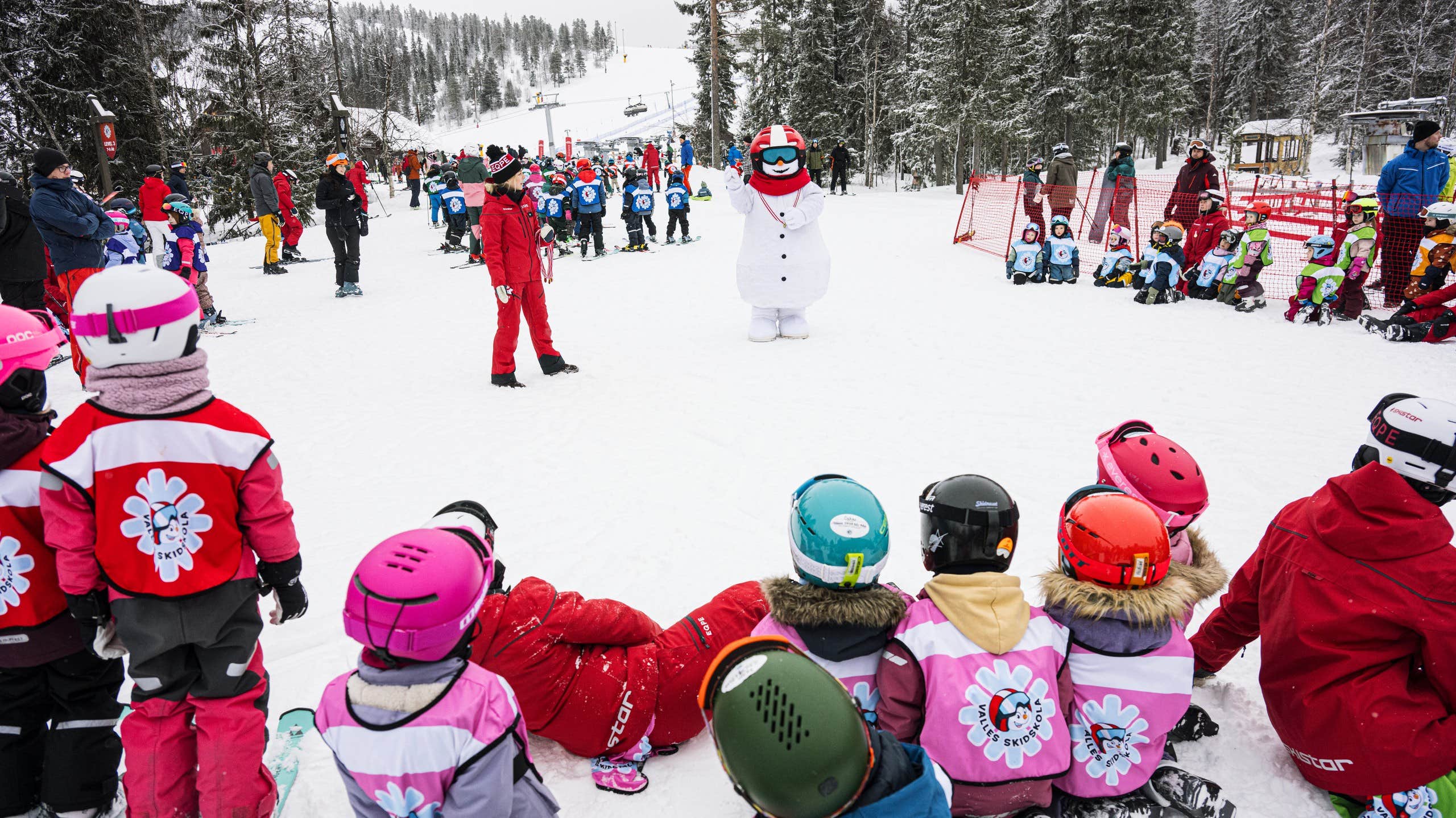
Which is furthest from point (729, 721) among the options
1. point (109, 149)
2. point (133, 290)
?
point (109, 149)

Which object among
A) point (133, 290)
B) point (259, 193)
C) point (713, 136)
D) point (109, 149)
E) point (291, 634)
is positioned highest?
point (713, 136)

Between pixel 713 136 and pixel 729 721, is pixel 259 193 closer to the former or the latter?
pixel 729 721

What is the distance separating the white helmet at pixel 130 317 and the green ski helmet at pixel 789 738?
1.68 metres

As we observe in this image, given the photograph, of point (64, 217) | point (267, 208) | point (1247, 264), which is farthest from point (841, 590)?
point (267, 208)

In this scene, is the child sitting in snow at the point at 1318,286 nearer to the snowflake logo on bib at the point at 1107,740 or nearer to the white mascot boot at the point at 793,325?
the white mascot boot at the point at 793,325

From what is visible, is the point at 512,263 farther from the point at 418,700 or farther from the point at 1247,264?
the point at 1247,264

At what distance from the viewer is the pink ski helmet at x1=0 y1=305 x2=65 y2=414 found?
1.99 meters

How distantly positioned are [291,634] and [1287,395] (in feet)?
21.7

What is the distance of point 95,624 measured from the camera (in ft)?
6.45

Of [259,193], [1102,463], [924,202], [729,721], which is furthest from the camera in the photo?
[924,202]

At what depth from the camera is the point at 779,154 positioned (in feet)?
24.2

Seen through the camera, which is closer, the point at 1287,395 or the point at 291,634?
the point at 291,634

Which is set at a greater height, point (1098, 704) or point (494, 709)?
point (494, 709)

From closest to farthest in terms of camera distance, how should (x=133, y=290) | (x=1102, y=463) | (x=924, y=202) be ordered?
(x=133, y=290) → (x=1102, y=463) → (x=924, y=202)
